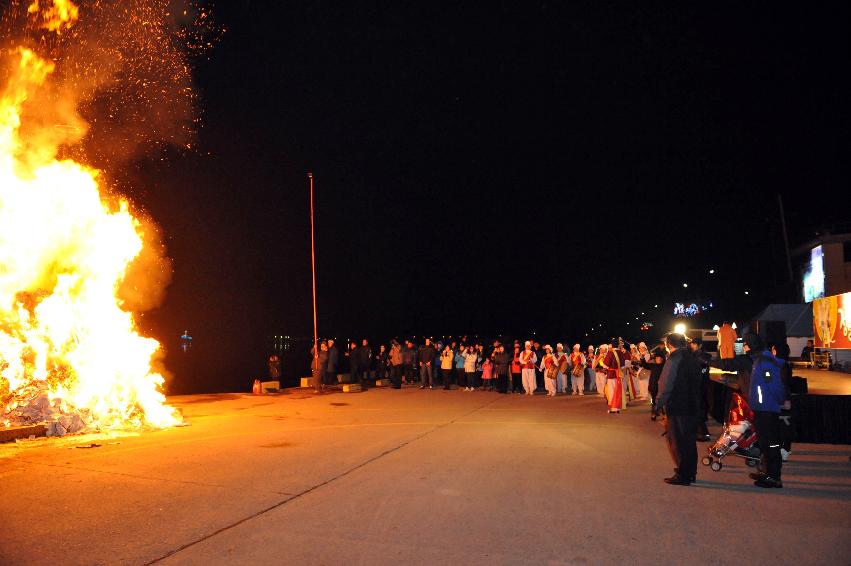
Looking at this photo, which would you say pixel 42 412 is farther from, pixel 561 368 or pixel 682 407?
pixel 561 368

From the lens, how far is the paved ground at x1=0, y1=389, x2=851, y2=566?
16.2 feet

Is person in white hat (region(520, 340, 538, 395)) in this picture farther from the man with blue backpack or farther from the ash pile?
the ash pile

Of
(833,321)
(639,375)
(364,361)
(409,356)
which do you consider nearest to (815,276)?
(833,321)

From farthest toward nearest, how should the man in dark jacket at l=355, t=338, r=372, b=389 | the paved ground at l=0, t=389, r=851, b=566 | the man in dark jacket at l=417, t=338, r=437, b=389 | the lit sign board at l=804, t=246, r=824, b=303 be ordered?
the lit sign board at l=804, t=246, r=824, b=303 → the man in dark jacket at l=355, t=338, r=372, b=389 → the man in dark jacket at l=417, t=338, r=437, b=389 → the paved ground at l=0, t=389, r=851, b=566

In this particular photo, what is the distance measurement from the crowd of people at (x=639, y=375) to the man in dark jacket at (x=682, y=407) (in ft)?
0.04

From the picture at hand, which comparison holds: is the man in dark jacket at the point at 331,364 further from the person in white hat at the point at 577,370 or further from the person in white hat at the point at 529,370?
the person in white hat at the point at 577,370

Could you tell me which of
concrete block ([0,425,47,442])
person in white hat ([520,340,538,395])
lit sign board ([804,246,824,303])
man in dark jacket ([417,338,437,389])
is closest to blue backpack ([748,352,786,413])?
person in white hat ([520,340,538,395])

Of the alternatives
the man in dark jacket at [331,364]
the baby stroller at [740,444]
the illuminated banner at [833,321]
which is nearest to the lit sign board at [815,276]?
the illuminated banner at [833,321]

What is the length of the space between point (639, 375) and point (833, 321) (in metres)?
9.50

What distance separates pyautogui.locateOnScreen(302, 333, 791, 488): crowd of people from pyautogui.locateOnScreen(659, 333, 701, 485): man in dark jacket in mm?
12

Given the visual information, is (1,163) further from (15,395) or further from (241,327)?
(241,327)

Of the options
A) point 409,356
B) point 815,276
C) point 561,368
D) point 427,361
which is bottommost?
point 561,368

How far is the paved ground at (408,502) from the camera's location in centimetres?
495

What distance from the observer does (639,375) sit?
17.8 m
